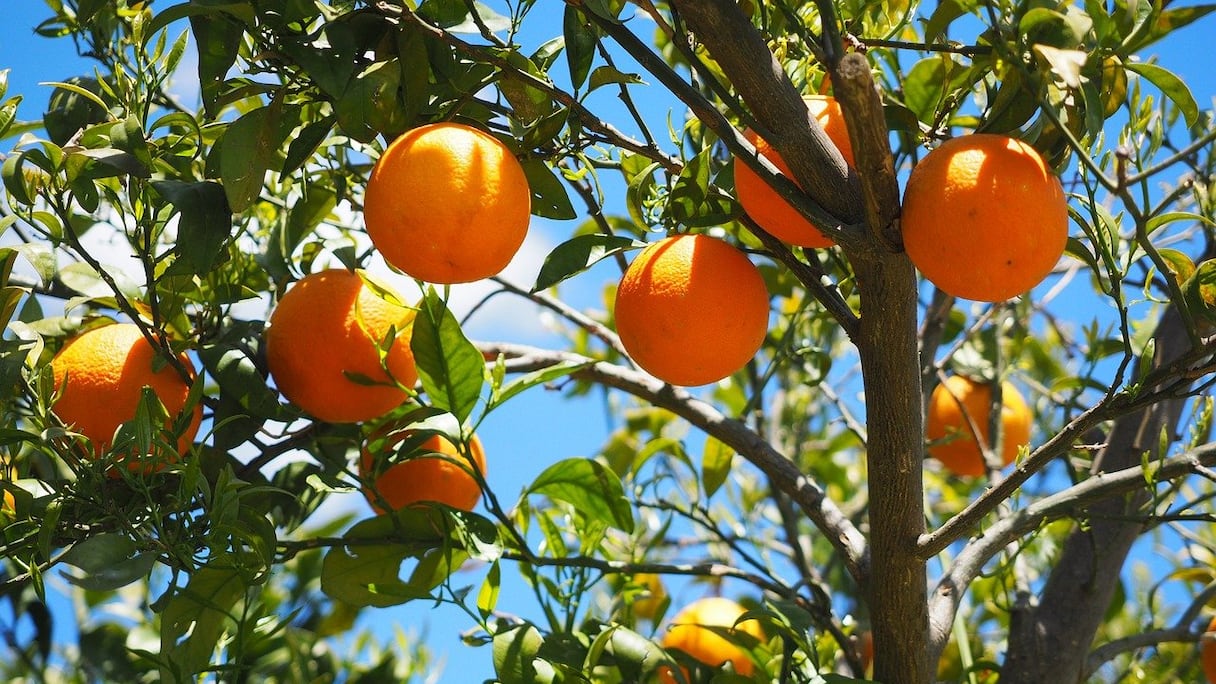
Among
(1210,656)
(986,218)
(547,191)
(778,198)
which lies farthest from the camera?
(1210,656)

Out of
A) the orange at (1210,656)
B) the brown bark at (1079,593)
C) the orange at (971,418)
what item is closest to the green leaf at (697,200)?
the brown bark at (1079,593)

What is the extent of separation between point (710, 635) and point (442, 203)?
27.1 inches

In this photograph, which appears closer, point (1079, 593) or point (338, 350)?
point (338, 350)

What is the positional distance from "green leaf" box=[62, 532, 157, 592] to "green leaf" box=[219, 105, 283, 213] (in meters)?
0.25

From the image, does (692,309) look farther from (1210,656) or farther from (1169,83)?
(1210,656)

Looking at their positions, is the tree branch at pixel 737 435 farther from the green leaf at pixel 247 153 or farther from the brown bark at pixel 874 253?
the green leaf at pixel 247 153

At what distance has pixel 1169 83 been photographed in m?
0.70

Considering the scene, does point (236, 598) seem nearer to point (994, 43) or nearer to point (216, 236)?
point (216, 236)

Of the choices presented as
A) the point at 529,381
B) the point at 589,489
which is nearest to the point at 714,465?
the point at 589,489

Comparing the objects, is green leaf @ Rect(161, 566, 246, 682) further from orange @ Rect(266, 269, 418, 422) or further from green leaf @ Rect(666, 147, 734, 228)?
green leaf @ Rect(666, 147, 734, 228)

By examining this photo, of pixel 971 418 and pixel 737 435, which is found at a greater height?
pixel 971 418

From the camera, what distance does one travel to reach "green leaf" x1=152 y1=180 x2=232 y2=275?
798mm

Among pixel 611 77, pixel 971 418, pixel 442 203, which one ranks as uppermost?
pixel 971 418

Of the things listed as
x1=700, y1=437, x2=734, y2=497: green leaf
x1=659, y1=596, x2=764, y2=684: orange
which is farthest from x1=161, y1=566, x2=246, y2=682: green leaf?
x1=700, y1=437, x2=734, y2=497: green leaf
